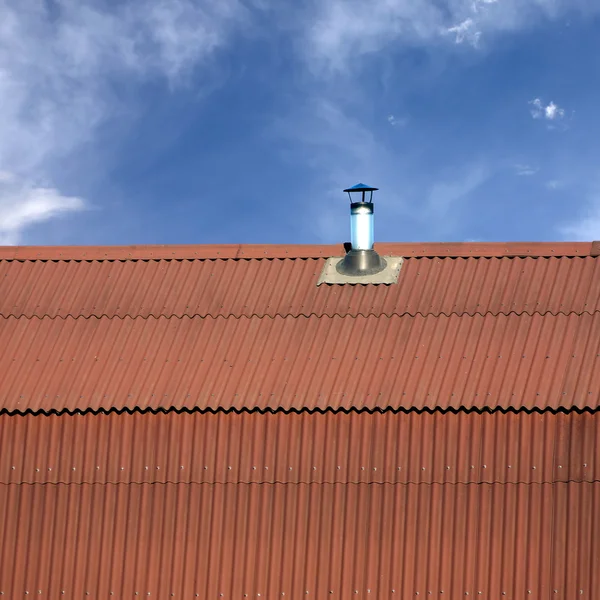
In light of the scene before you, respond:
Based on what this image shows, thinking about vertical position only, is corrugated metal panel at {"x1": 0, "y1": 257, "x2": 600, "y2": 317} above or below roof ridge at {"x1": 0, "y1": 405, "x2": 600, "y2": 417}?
above

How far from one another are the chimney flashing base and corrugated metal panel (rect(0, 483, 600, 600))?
15.2 feet

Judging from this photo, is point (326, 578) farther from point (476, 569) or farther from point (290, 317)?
Result: point (290, 317)

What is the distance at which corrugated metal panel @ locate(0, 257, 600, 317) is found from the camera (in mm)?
17141

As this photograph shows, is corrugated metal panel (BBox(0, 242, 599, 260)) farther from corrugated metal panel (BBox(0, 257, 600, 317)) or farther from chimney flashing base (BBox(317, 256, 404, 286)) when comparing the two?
chimney flashing base (BBox(317, 256, 404, 286))

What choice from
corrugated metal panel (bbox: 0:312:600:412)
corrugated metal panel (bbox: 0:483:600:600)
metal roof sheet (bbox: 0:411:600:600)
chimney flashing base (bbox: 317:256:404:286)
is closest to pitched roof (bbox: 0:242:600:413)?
corrugated metal panel (bbox: 0:312:600:412)

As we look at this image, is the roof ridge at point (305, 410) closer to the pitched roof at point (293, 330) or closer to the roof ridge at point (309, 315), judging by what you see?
the pitched roof at point (293, 330)

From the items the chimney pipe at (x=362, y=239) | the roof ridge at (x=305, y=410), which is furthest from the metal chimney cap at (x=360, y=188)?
the roof ridge at (x=305, y=410)

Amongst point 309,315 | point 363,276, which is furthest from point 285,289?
point 363,276

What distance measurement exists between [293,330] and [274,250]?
261 cm

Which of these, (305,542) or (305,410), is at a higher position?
(305,410)

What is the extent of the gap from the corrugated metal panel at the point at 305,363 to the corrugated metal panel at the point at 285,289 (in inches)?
14.2

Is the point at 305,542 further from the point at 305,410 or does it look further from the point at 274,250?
the point at 274,250

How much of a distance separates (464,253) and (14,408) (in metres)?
8.43

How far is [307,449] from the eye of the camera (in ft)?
48.6
